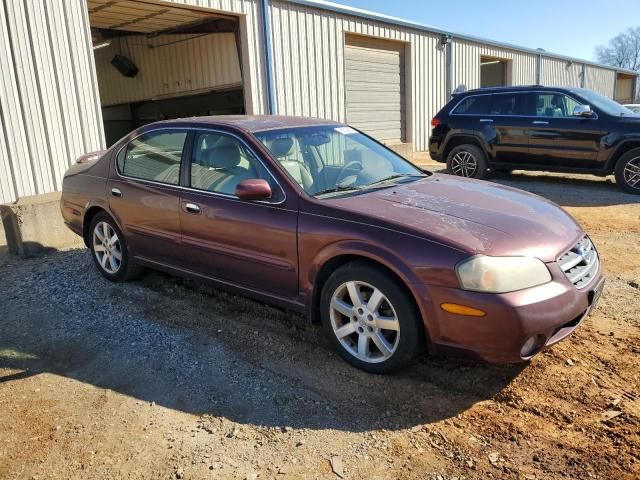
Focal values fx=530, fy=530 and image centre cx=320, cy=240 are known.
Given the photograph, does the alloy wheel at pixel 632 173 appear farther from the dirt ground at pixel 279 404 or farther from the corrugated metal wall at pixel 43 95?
the corrugated metal wall at pixel 43 95

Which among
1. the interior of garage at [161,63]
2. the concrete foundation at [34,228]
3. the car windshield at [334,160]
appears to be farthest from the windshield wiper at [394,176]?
the interior of garage at [161,63]

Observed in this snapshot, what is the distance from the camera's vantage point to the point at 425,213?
11.1 ft

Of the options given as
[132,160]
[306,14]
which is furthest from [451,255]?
[306,14]

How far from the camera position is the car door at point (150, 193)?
14.9 ft

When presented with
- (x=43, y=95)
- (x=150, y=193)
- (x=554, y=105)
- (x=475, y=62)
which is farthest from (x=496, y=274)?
(x=475, y=62)

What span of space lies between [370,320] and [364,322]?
57mm

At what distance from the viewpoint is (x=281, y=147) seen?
411 cm

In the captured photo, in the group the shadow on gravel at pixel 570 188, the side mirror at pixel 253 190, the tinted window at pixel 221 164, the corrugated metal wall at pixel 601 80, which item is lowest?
the shadow on gravel at pixel 570 188

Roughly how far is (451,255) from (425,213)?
0.48m

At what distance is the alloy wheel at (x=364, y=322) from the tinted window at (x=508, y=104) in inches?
318

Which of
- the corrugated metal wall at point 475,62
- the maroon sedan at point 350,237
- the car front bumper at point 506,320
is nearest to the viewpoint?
the car front bumper at point 506,320

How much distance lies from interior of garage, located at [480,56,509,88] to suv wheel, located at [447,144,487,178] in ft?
36.6

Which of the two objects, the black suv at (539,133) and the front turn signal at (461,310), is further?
the black suv at (539,133)

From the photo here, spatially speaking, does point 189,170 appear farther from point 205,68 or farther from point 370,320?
point 205,68
